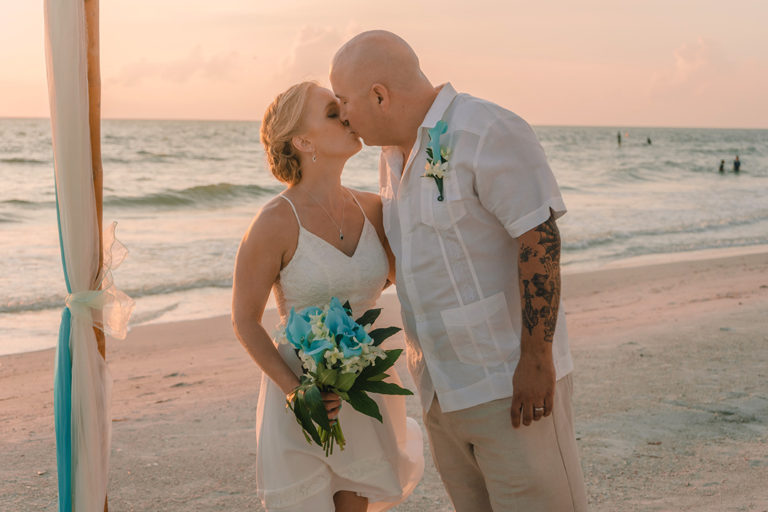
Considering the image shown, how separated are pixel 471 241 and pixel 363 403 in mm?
759

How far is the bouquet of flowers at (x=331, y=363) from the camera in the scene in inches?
116

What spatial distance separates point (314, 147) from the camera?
347 cm

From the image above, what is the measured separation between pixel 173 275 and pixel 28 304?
2459 mm

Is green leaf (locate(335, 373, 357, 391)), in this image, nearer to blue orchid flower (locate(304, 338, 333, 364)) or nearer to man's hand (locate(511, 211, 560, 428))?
blue orchid flower (locate(304, 338, 333, 364))

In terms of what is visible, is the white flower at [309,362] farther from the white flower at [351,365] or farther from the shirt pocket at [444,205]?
the shirt pocket at [444,205]

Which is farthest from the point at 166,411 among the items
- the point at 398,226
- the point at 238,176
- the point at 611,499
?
the point at 238,176

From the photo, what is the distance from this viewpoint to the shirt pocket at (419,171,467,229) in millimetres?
2928

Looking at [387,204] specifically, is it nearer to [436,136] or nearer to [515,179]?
[436,136]

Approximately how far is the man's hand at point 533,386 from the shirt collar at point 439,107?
0.95m

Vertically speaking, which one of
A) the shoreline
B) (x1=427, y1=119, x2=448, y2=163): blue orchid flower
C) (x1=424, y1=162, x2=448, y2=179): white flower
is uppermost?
(x1=427, y1=119, x2=448, y2=163): blue orchid flower

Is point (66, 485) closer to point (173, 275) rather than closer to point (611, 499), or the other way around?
point (611, 499)

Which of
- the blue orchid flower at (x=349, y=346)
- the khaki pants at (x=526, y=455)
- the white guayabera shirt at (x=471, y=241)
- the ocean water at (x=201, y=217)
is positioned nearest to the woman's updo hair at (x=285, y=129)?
the white guayabera shirt at (x=471, y=241)

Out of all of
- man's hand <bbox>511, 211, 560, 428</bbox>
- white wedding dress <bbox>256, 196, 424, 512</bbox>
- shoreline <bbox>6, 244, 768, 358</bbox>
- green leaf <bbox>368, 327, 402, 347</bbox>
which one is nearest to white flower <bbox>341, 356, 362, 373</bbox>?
green leaf <bbox>368, 327, 402, 347</bbox>

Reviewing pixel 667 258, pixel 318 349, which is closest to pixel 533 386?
pixel 318 349
